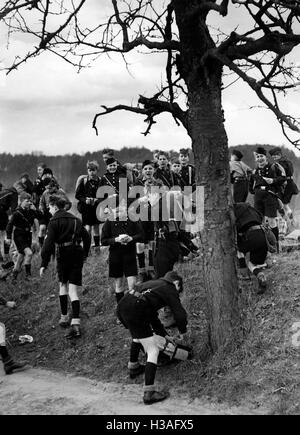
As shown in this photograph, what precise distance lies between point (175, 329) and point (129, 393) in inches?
60.3

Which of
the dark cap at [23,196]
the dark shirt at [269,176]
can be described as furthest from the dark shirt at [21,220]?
the dark shirt at [269,176]

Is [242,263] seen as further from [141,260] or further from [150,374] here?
[150,374]

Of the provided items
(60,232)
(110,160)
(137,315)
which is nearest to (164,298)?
(137,315)

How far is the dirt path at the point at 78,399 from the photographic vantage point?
676 centimetres

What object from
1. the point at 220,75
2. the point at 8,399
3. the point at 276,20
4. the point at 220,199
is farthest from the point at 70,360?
the point at 276,20

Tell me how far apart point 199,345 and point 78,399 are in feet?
6.18

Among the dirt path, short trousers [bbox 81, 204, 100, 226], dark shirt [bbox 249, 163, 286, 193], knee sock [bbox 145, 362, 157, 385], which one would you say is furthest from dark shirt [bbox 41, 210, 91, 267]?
dark shirt [bbox 249, 163, 286, 193]

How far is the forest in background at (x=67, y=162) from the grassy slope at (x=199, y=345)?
1186cm

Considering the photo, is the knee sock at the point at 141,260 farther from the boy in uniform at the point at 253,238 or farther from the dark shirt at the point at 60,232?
the boy in uniform at the point at 253,238

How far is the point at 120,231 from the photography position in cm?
931

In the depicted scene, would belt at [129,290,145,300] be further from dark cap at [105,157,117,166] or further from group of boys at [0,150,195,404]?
dark cap at [105,157,117,166]

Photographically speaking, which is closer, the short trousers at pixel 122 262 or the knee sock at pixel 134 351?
the knee sock at pixel 134 351

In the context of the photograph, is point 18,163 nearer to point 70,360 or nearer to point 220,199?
point 70,360

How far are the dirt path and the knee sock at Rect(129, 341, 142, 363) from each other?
376 millimetres
